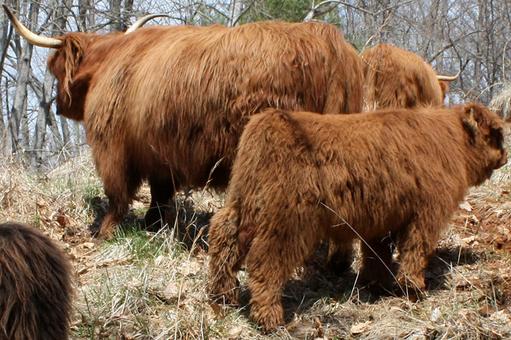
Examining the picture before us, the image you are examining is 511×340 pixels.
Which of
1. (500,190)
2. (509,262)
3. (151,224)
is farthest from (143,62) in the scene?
(500,190)

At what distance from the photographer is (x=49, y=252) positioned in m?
3.88

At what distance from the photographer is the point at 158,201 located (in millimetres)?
6945

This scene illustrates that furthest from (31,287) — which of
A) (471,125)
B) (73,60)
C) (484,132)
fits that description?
(73,60)

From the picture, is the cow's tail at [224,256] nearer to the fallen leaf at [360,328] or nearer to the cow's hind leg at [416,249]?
the fallen leaf at [360,328]

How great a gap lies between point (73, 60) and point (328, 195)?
358cm

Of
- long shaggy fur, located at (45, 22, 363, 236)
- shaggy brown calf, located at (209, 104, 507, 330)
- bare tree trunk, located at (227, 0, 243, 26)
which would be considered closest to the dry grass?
shaggy brown calf, located at (209, 104, 507, 330)

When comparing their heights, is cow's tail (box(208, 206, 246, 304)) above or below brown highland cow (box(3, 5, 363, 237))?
below

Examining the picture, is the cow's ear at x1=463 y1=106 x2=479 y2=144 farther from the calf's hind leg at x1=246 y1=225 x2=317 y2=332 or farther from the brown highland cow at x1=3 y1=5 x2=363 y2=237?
the calf's hind leg at x1=246 y1=225 x2=317 y2=332

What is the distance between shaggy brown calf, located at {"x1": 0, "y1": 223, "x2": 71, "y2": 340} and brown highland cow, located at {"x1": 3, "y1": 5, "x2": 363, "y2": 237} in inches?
74.0

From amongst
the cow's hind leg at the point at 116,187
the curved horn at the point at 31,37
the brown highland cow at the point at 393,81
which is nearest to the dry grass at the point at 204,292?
the cow's hind leg at the point at 116,187

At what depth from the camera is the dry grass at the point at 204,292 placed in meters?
4.82

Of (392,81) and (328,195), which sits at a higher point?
(392,81)

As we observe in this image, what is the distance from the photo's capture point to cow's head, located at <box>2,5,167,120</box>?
7246 millimetres

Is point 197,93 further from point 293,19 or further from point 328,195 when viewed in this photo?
point 293,19
